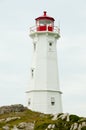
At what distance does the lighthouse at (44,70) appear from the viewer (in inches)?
1977

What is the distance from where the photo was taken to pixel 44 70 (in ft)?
167

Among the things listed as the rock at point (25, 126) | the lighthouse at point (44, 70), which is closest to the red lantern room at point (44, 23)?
the lighthouse at point (44, 70)

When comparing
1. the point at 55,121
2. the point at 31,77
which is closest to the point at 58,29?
the point at 31,77

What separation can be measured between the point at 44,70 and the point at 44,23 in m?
5.30

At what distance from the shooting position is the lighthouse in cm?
5022

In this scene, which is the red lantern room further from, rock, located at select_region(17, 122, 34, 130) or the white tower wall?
rock, located at select_region(17, 122, 34, 130)

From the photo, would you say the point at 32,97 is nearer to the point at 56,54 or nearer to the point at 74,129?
the point at 56,54

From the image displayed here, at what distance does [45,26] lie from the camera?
52.1m

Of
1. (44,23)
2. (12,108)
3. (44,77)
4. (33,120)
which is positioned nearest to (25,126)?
(33,120)

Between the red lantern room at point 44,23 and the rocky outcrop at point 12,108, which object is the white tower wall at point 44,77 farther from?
the rocky outcrop at point 12,108

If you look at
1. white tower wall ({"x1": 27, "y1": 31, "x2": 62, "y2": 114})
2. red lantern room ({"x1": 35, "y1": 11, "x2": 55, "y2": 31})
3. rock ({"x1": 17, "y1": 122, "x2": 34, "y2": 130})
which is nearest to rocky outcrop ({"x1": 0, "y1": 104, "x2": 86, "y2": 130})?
rock ({"x1": 17, "y1": 122, "x2": 34, "y2": 130})

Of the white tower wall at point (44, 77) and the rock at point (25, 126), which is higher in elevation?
the white tower wall at point (44, 77)

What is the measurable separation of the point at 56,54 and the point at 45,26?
329cm

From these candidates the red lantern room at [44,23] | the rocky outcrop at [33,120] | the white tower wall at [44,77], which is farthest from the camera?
the red lantern room at [44,23]
